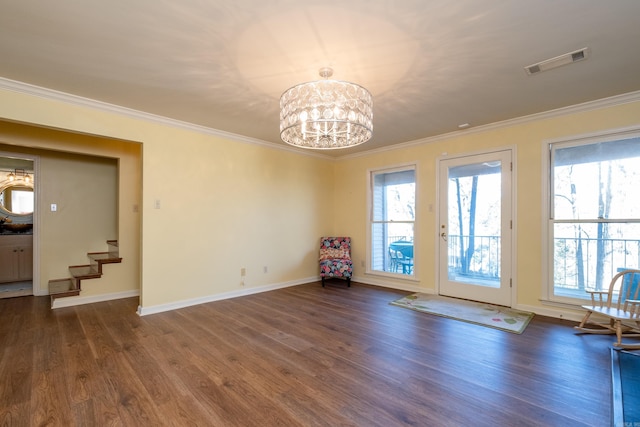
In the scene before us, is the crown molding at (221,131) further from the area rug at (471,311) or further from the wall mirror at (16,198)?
the wall mirror at (16,198)

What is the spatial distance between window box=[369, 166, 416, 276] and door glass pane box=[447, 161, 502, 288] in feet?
2.19

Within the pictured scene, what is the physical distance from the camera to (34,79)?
2662mm

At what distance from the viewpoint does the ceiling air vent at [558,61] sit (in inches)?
88.1

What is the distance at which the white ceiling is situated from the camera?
1785mm

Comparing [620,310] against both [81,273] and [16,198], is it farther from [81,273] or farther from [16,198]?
[16,198]

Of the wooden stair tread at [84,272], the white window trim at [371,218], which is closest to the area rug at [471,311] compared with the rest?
the white window trim at [371,218]

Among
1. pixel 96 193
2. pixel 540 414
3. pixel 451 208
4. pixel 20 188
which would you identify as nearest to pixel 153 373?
pixel 540 414

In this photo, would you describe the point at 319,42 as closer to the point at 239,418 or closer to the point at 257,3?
the point at 257,3

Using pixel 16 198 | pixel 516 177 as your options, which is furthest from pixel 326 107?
pixel 16 198

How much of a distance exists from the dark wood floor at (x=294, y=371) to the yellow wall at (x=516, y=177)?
35.7 inches

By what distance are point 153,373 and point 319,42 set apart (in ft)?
9.07

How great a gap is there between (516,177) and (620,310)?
69.2 inches

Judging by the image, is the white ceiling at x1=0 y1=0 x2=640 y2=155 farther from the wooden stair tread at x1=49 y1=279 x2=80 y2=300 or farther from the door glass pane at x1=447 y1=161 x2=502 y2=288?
the wooden stair tread at x1=49 y1=279 x2=80 y2=300

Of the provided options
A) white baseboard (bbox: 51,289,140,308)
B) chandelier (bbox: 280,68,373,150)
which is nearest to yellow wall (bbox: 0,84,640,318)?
white baseboard (bbox: 51,289,140,308)
